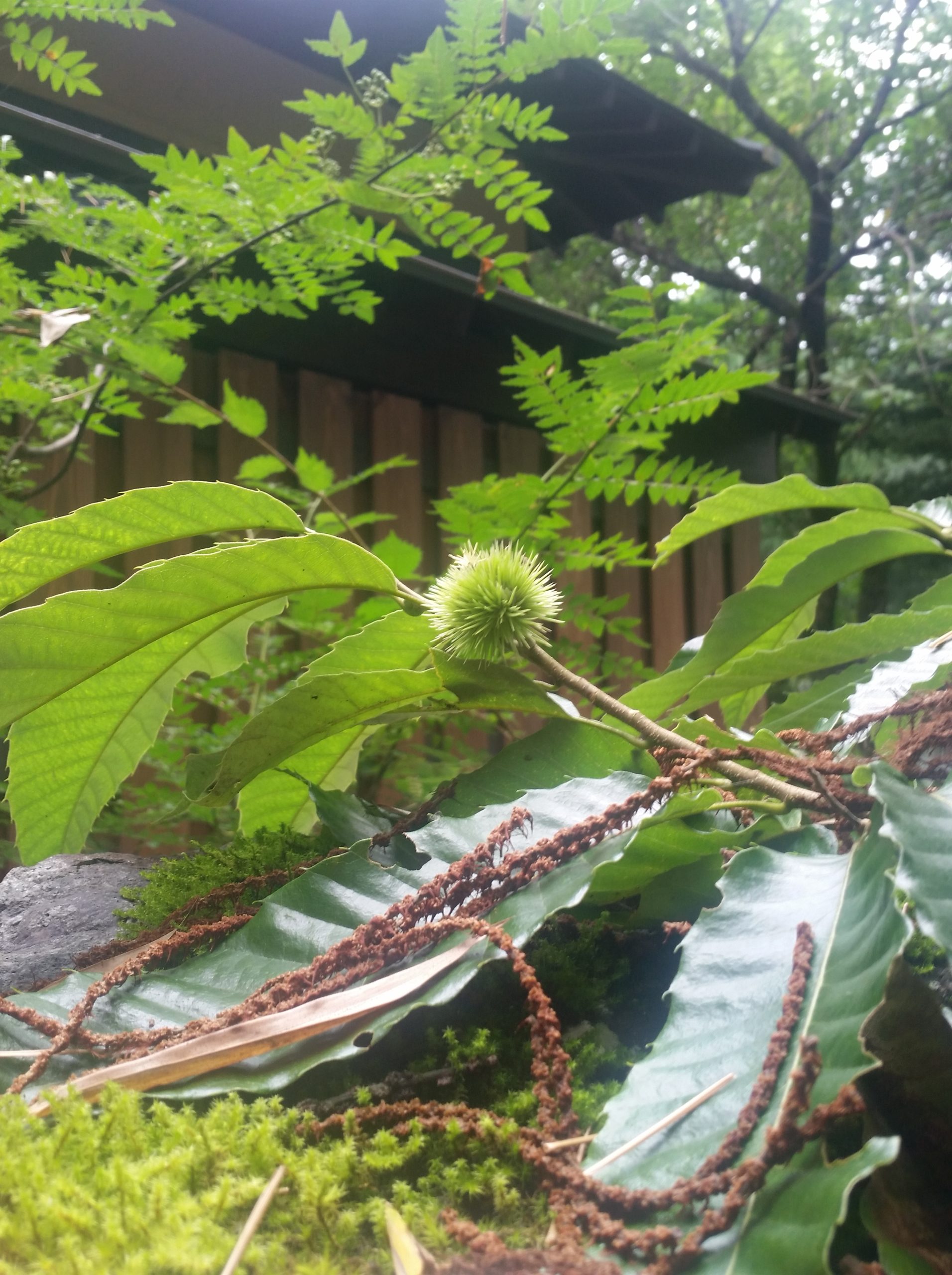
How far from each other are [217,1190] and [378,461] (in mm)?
2935

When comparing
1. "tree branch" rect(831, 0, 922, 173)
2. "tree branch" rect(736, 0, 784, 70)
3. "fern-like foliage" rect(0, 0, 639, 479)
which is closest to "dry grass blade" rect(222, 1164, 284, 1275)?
"fern-like foliage" rect(0, 0, 639, 479)

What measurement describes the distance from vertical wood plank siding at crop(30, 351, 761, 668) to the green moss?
131 cm

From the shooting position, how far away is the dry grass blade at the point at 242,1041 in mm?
608

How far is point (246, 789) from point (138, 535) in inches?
16.1

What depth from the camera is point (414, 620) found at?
97cm

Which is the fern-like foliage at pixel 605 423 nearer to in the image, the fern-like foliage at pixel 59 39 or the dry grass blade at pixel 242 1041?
the fern-like foliage at pixel 59 39

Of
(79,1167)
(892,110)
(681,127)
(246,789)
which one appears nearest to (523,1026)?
(79,1167)

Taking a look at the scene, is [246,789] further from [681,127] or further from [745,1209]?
[681,127]

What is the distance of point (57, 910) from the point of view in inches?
43.1

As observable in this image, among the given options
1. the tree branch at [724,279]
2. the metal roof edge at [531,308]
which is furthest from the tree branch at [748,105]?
the metal roof edge at [531,308]

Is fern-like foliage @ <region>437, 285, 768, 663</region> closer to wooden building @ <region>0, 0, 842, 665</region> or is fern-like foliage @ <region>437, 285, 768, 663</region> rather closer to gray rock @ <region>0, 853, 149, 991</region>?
gray rock @ <region>0, 853, 149, 991</region>

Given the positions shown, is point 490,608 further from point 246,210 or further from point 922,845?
point 246,210

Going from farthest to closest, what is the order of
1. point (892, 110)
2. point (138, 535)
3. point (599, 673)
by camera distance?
point (892, 110) < point (599, 673) < point (138, 535)

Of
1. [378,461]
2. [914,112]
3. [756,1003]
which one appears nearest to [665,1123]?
[756,1003]
